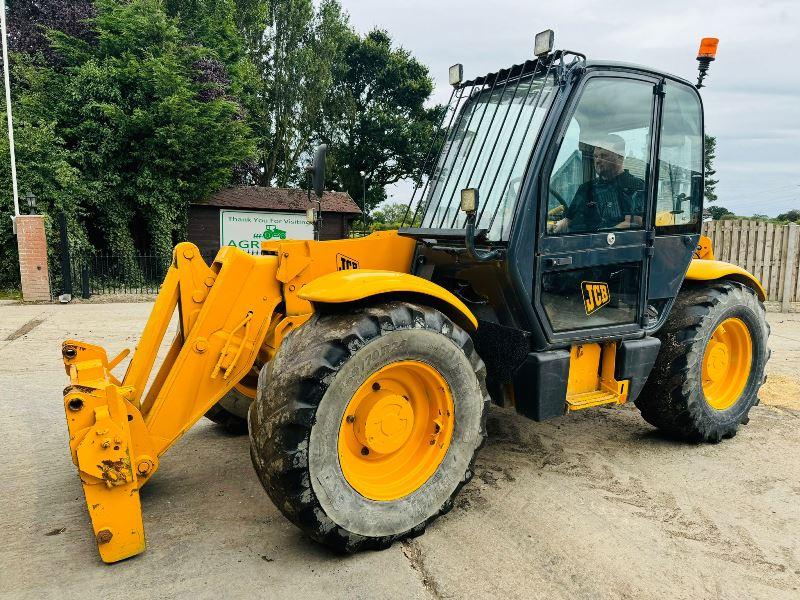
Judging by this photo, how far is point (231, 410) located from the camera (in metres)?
4.15

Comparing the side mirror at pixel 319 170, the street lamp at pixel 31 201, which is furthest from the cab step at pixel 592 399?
the street lamp at pixel 31 201

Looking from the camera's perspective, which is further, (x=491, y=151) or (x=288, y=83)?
(x=288, y=83)

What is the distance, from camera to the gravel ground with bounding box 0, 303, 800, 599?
251 centimetres

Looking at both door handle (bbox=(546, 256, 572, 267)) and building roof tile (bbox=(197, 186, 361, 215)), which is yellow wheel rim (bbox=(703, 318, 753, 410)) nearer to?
door handle (bbox=(546, 256, 572, 267))

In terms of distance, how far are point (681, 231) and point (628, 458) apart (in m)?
1.61

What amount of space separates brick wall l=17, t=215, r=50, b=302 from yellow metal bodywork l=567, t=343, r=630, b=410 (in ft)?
39.5

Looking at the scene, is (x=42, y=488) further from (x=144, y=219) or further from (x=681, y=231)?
(x=144, y=219)

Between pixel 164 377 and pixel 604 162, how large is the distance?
116 inches

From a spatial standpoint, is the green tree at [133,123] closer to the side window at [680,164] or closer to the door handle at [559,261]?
the side window at [680,164]

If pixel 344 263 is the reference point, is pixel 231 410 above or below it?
below

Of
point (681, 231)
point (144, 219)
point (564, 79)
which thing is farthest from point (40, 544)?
point (144, 219)

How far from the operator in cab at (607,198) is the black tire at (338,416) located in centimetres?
114

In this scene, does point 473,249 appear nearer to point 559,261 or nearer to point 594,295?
point 559,261

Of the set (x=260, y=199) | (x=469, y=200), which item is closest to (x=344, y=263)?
(x=469, y=200)
